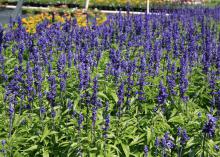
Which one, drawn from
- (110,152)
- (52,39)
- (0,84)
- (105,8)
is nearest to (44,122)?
(110,152)

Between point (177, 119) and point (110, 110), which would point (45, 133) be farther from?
point (177, 119)

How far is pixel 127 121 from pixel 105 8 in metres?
21.0

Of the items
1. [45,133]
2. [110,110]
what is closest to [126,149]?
[110,110]

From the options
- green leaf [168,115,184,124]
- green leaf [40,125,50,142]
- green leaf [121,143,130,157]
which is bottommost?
green leaf [121,143,130,157]

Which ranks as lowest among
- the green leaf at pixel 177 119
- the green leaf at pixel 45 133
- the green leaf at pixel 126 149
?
the green leaf at pixel 126 149

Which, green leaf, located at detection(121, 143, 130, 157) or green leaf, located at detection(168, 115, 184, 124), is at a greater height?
green leaf, located at detection(168, 115, 184, 124)

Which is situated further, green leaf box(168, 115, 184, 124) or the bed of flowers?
→ green leaf box(168, 115, 184, 124)

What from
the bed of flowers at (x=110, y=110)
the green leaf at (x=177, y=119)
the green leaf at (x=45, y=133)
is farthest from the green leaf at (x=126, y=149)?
the green leaf at (x=45, y=133)

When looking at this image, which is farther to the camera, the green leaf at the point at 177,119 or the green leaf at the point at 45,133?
the green leaf at the point at 177,119

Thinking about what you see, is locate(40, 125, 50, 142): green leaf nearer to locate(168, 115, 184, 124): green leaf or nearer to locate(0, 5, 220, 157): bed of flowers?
locate(0, 5, 220, 157): bed of flowers

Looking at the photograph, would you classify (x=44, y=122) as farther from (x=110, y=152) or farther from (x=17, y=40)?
(x=17, y=40)

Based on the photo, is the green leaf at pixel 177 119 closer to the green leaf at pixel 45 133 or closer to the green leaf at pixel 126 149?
the green leaf at pixel 126 149

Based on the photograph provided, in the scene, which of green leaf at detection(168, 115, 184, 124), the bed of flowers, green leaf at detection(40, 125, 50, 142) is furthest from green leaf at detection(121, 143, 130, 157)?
green leaf at detection(40, 125, 50, 142)

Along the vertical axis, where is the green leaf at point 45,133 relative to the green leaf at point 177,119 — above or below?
below
